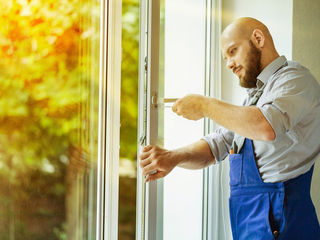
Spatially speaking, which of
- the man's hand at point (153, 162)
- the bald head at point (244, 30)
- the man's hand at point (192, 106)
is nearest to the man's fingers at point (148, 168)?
the man's hand at point (153, 162)

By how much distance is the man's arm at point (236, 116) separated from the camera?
131 centimetres

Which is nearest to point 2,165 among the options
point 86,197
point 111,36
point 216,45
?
point 86,197

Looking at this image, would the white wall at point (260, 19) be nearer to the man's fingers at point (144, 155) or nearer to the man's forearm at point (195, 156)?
the man's forearm at point (195, 156)

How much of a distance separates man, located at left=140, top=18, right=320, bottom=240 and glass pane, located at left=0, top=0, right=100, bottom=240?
25 centimetres

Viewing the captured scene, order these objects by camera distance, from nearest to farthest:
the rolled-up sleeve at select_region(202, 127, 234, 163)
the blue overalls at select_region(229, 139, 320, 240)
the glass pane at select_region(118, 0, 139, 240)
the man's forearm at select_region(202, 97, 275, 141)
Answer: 1. the man's forearm at select_region(202, 97, 275, 141)
2. the blue overalls at select_region(229, 139, 320, 240)
3. the glass pane at select_region(118, 0, 139, 240)
4. the rolled-up sleeve at select_region(202, 127, 234, 163)

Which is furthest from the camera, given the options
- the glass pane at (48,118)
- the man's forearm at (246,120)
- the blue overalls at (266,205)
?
the blue overalls at (266,205)

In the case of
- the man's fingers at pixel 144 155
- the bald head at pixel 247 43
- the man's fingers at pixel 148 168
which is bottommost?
the man's fingers at pixel 148 168

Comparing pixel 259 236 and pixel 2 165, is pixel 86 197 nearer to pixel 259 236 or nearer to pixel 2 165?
pixel 2 165

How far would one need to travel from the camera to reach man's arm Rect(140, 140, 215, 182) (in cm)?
148

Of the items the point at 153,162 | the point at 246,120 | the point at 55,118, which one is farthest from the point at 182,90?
the point at 55,118

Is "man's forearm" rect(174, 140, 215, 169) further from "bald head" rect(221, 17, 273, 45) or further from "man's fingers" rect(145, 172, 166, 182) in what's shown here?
"bald head" rect(221, 17, 273, 45)

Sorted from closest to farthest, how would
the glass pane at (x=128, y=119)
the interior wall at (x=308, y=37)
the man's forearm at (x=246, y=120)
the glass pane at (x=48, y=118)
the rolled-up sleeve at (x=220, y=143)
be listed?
the glass pane at (x=48, y=118) < the man's forearm at (x=246, y=120) < the glass pane at (x=128, y=119) < the rolled-up sleeve at (x=220, y=143) < the interior wall at (x=308, y=37)

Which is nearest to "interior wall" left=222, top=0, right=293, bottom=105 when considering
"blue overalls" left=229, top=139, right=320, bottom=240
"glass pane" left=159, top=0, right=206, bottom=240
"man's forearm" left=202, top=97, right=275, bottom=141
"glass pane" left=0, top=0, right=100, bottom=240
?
"glass pane" left=159, top=0, right=206, bottom=240

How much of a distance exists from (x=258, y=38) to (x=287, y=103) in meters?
0.35
